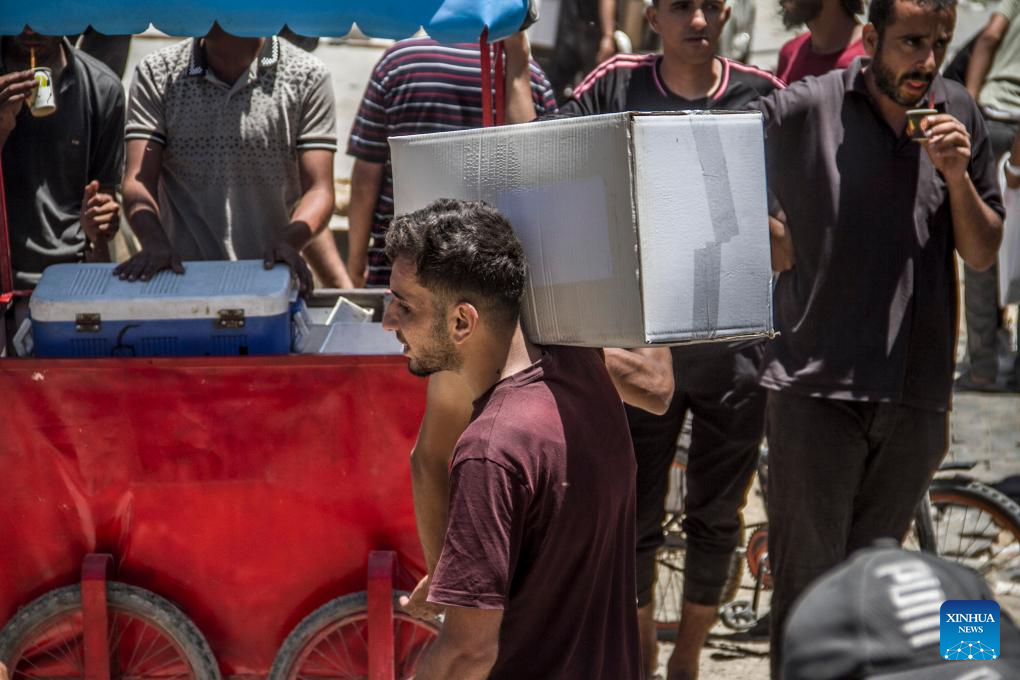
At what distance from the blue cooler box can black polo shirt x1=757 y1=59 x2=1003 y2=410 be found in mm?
1429

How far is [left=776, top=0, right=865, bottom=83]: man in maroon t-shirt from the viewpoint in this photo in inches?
214

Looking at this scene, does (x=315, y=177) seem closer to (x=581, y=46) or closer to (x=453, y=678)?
(x=453, y=678)

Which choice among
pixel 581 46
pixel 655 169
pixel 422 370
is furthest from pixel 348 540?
pixel 581 46

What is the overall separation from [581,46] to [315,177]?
408 cm

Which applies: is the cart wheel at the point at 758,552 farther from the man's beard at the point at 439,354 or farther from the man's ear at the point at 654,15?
the man's beard at the point at 439,354

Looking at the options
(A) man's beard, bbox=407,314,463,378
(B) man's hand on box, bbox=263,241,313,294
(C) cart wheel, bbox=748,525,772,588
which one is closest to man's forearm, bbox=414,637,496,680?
(A) man's beard, bbox=407,314,463,378

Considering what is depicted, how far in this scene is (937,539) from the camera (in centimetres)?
451

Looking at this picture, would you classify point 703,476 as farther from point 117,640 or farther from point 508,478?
point 508,478

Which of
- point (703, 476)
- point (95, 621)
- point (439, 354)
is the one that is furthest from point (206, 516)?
point (703, 476)

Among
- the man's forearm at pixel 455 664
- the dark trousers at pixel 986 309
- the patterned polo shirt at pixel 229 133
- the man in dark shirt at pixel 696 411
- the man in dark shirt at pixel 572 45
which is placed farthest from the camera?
the man in dark shirt at pixel 572 45

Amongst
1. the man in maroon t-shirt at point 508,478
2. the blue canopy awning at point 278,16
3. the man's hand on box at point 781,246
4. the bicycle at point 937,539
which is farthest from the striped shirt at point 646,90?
the man in maroon t-shirt at point 508,478

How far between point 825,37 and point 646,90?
6.07ft

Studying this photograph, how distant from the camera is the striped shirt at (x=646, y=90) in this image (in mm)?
3969

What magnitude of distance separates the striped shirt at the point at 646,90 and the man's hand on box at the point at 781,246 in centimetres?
56
